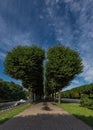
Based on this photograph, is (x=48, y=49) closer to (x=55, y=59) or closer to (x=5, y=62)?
(x=55, y=59)

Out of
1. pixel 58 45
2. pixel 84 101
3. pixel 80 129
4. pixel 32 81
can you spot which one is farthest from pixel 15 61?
pixel 80 129

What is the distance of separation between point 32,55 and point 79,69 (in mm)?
10127

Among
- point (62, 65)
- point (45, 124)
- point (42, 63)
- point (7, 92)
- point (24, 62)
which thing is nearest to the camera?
point (45, 124)

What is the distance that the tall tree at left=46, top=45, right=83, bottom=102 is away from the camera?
49406 millimetres

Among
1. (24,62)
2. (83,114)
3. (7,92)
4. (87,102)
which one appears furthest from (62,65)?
(7,92)

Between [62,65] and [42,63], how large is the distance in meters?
5.34

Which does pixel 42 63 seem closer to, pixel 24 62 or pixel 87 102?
pixel 24 62

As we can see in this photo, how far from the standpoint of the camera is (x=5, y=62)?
5075 cm

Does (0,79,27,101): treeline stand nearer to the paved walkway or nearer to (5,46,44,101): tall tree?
(5,46,44,101): tall tree

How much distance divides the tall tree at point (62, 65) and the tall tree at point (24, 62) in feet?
7.77

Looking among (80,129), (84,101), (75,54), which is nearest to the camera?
(80,129)

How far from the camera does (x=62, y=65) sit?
163 feet

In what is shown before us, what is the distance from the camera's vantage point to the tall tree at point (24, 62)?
47.8m

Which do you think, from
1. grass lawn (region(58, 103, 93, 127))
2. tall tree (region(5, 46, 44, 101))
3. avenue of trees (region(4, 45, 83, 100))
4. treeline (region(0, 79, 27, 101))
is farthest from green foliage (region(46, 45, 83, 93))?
treeline (region(0, 79, 27, 101))
